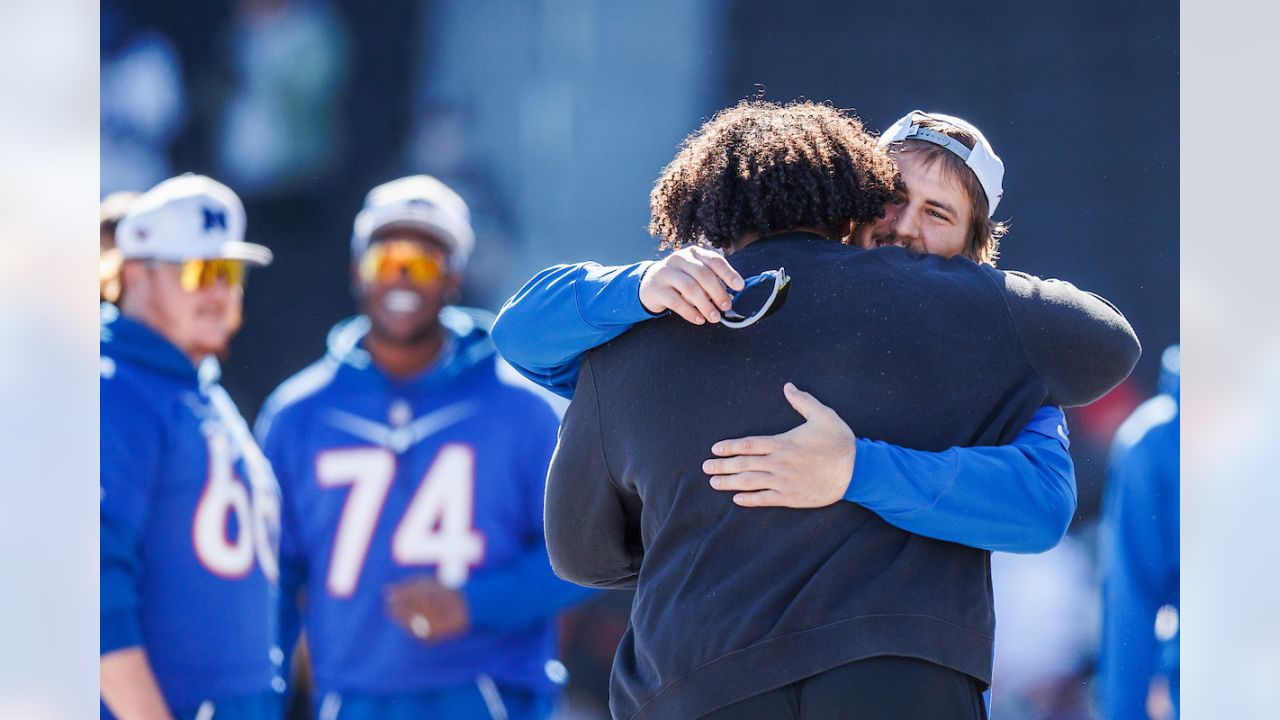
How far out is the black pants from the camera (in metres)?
1.34

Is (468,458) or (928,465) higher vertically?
(928,465)

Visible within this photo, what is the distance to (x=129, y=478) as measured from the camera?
2.97 m

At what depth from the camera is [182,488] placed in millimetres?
2986

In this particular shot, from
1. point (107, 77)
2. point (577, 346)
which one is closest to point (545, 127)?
point (107, 77)

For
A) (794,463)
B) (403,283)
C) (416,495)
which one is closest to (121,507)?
(416,495)

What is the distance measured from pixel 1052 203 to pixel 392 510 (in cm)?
174

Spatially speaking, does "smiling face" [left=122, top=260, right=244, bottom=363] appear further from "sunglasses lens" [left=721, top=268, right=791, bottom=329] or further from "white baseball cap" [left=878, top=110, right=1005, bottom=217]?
"sunglasses lens" [left=721, top=268, right=791, bottom=329]

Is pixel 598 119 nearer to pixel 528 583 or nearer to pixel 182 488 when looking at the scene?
pixel 528 583

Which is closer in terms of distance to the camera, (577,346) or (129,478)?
(577,346)

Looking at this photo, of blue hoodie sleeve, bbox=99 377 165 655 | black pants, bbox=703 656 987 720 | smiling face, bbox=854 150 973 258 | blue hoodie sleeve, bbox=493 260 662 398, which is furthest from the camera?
blue hoodie sleeve, bbox=99 377 165 655

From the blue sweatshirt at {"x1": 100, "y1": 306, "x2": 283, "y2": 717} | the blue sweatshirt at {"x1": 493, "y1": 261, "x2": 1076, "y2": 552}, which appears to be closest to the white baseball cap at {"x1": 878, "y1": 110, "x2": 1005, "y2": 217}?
the blue sweatshirt at {"x1": 493, "y1": 261, "x2": 1076, "y2": 552}
